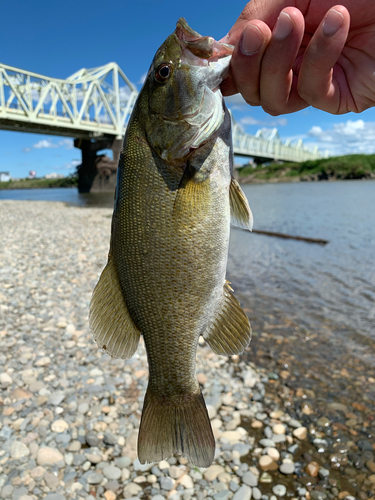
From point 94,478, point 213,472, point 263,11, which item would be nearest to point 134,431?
point 94,478

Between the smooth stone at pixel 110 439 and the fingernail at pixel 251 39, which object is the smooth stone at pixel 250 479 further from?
the fingernail at pixel 251 39

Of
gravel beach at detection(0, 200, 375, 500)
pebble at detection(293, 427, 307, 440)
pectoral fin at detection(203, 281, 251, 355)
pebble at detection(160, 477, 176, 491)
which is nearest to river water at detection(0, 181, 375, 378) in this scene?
gravel beach at detection(0, 200, 375, 500)

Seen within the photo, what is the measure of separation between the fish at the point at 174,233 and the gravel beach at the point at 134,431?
1869mm

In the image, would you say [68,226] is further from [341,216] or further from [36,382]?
[341,216]

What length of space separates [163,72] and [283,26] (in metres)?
0.64

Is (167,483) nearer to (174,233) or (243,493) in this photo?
(243,493)

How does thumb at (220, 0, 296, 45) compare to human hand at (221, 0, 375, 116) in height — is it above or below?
above

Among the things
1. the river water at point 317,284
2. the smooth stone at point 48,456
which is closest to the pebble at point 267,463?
the smooth stone at point 48,456

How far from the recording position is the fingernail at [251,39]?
5.48ft

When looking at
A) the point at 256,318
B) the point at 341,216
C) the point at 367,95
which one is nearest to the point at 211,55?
the point at 367,95

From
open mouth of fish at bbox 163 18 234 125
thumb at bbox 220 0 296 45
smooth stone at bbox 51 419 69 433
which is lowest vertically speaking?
smooth stone at bbox 51 419 69 433

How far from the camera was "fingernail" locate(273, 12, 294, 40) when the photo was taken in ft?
5.19

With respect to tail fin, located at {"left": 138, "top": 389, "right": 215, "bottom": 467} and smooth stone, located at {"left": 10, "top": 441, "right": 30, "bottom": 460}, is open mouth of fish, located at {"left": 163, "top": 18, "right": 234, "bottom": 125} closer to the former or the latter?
tail fin, located at {"left": 138, "top": 389, "right": 215, "bottom": 467}

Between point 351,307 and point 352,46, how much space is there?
7.31 meters
